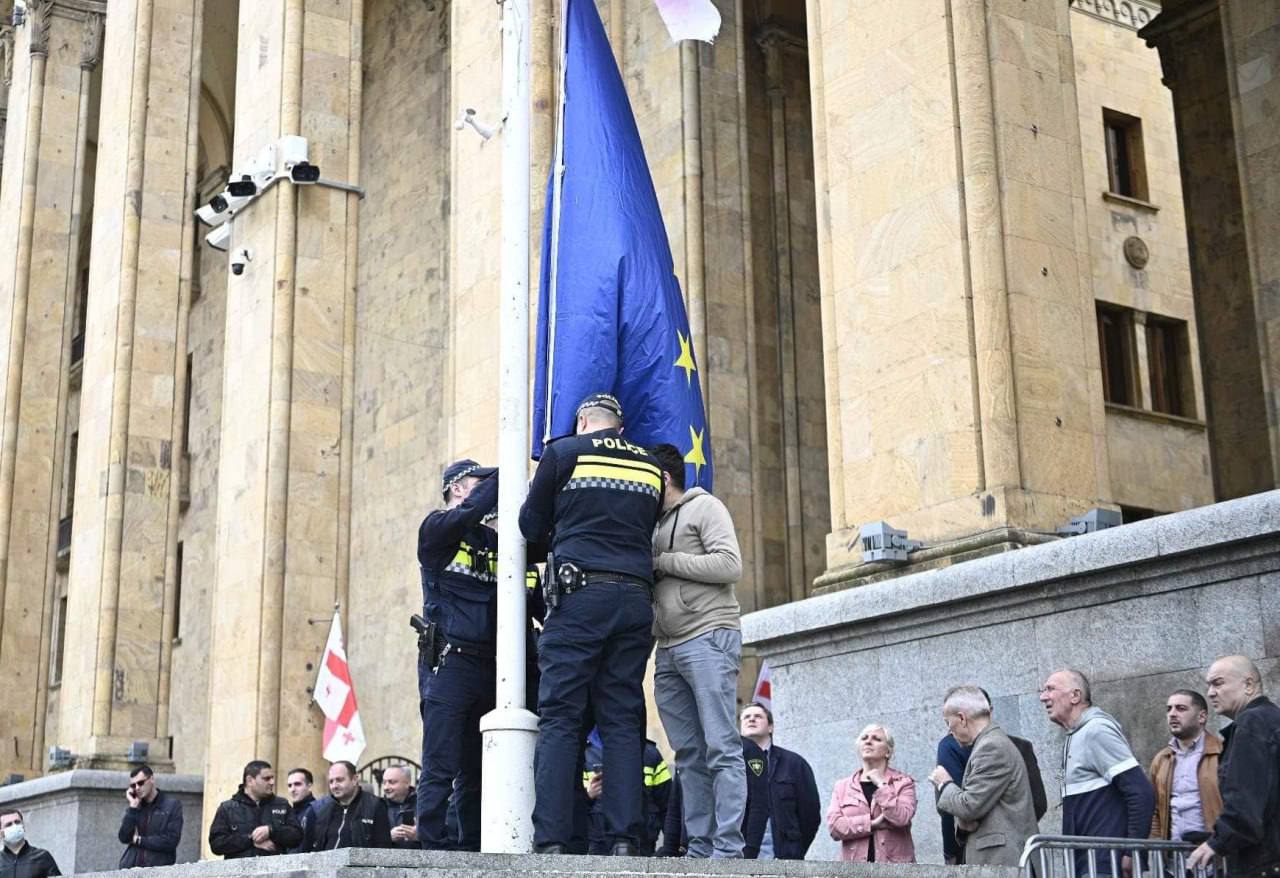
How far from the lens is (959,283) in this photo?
10.2m

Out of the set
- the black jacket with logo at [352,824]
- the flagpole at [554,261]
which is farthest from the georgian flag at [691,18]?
the black jacket with logo at [352,824]

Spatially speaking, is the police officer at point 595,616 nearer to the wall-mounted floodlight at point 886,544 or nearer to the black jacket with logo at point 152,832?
the wall-mounted floodlight at point 886,544

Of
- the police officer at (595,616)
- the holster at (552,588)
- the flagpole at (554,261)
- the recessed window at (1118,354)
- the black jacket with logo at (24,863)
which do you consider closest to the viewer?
the police officer at (595,616)

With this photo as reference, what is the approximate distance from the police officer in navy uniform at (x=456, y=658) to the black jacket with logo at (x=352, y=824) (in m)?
4.04

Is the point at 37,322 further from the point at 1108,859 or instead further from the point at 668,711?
the point at 1108,859

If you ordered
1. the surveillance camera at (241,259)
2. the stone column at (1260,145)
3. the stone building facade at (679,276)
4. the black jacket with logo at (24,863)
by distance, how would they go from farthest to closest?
the surveillance camera at (241,259) < the stone column at (1260,145) < the black jacket with logo at (24,863) < the stone building facade at (679,276)

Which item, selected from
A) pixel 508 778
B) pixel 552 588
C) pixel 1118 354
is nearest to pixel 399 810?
pixel 508 778

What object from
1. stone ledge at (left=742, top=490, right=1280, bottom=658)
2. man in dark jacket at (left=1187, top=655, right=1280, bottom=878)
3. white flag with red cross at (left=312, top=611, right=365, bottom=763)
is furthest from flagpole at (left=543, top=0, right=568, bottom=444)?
white flag with red cross at (left=312, top=611, right=365, bottom=763)

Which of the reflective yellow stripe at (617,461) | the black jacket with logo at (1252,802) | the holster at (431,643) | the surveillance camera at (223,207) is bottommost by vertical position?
the black jacket with logo at (1252,802)

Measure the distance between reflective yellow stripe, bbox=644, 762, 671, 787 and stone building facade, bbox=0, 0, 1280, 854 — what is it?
1.64 m

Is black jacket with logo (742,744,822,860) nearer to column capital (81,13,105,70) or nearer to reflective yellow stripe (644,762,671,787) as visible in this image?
reflective yellow stripe (644,762,671,787)

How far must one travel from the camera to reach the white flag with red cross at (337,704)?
55.5 ft

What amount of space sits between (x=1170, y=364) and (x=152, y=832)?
52.5ft

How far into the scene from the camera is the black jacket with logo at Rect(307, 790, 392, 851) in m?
11.9
